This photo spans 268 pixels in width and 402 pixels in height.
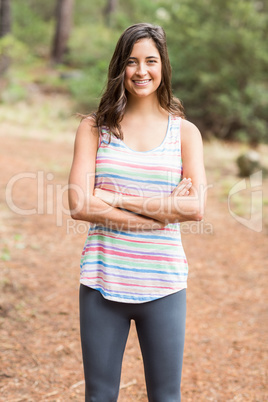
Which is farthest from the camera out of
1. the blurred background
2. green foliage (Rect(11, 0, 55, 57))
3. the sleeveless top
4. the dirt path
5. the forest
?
green foliage (Rect(11, 0, 55, 57))

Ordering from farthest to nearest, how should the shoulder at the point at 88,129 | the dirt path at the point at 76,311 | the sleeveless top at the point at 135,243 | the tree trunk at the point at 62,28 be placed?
the tree trunk at the point at 62,28, the dirt path at the point at 76,311, the shoulder at the point at 88,129, the sleeveless top at the point at 135,243

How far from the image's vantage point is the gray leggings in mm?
1825

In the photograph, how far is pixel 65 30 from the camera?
59.2 ft

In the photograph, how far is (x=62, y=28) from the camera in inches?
706

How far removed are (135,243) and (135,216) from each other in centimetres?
12

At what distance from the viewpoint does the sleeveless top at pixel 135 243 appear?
1822mm

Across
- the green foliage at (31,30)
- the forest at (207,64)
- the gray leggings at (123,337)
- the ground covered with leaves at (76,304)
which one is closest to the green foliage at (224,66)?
the forest at (207,64)

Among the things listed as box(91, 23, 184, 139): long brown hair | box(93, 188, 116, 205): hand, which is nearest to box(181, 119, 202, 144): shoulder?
box(91, 23, 184, 139): long brown hair

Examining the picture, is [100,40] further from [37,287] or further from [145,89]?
[145,89]

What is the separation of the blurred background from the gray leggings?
102 centimetres

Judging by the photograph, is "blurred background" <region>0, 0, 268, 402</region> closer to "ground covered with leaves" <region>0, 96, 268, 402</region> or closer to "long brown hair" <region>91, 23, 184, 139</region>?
"ground covered with leaves" <region>0, 96, 268, 402</region>

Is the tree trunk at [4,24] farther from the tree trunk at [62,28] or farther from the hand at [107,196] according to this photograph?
the hand at [107,196]

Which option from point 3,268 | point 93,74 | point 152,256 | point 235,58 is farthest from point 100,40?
point 152,256

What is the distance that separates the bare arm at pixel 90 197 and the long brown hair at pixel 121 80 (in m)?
0.09
